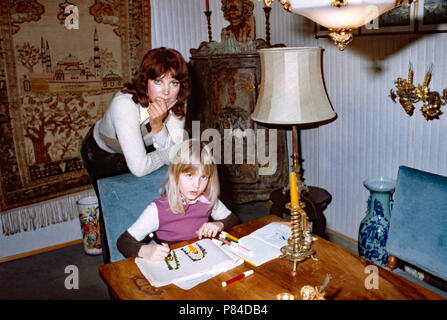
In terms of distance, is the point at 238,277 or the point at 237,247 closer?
the point at 238,277

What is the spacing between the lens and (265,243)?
1.76m

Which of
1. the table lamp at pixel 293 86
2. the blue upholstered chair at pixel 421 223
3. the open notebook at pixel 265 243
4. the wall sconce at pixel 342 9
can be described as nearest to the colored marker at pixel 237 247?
the open notebook at pixel 265 243

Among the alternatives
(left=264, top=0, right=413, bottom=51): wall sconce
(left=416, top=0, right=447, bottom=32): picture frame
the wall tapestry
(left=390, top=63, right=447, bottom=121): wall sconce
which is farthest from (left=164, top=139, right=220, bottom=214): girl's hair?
the wall tapestry

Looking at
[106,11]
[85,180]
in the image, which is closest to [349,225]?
[85,180]

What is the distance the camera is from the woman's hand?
7.75ft

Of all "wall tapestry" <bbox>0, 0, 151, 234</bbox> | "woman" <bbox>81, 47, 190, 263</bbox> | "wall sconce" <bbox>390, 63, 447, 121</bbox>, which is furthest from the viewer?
"wall tapestry" <bbox>0, 0, 151, 234</bbox>

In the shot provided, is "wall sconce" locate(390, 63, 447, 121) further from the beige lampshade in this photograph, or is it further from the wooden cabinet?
the wooden cabinet

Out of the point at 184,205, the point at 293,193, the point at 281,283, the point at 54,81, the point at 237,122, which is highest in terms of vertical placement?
the point at 54,81

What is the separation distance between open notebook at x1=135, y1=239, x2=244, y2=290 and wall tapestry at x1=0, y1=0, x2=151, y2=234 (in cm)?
196

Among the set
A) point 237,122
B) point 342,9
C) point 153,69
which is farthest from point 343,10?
point 237,122

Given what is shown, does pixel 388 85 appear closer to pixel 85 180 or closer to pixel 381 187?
pixel 381 187

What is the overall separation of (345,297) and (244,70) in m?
2.40

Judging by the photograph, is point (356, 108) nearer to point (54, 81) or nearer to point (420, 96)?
point (420, 96)

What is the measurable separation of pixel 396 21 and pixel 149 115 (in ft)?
5.38
